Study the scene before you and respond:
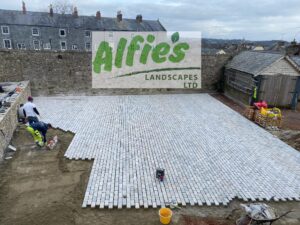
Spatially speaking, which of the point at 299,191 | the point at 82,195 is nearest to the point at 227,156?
the point at 299,191

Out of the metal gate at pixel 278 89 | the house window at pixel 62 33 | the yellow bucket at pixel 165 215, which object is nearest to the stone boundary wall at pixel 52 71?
the metal gate at pixel 278 89

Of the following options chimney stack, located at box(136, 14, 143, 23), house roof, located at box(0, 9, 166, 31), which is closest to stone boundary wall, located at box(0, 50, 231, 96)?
house roof, located at box(0, 9, 166, 31)

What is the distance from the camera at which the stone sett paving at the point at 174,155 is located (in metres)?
6.10

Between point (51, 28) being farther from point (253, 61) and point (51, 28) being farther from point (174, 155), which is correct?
point (174, 155)

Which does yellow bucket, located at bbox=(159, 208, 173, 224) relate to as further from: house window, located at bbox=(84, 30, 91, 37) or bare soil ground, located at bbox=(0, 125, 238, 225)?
house window, located at bbox=(84, 30, 91, 37)

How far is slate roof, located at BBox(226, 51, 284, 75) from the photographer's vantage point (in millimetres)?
13648

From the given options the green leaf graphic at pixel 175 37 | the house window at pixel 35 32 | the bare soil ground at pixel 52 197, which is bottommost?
the bare soil ground at pixel 52 197

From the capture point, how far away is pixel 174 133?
10.0m

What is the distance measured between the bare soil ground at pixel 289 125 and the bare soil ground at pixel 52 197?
6.16 m

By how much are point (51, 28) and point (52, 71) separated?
2200cm

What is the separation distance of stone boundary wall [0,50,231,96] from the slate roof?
6910 mm

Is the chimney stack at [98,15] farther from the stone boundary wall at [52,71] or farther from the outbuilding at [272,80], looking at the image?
the outbuilding at [272,80]

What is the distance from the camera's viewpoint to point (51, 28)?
33688 mm

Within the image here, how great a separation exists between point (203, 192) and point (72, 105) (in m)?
10.3
